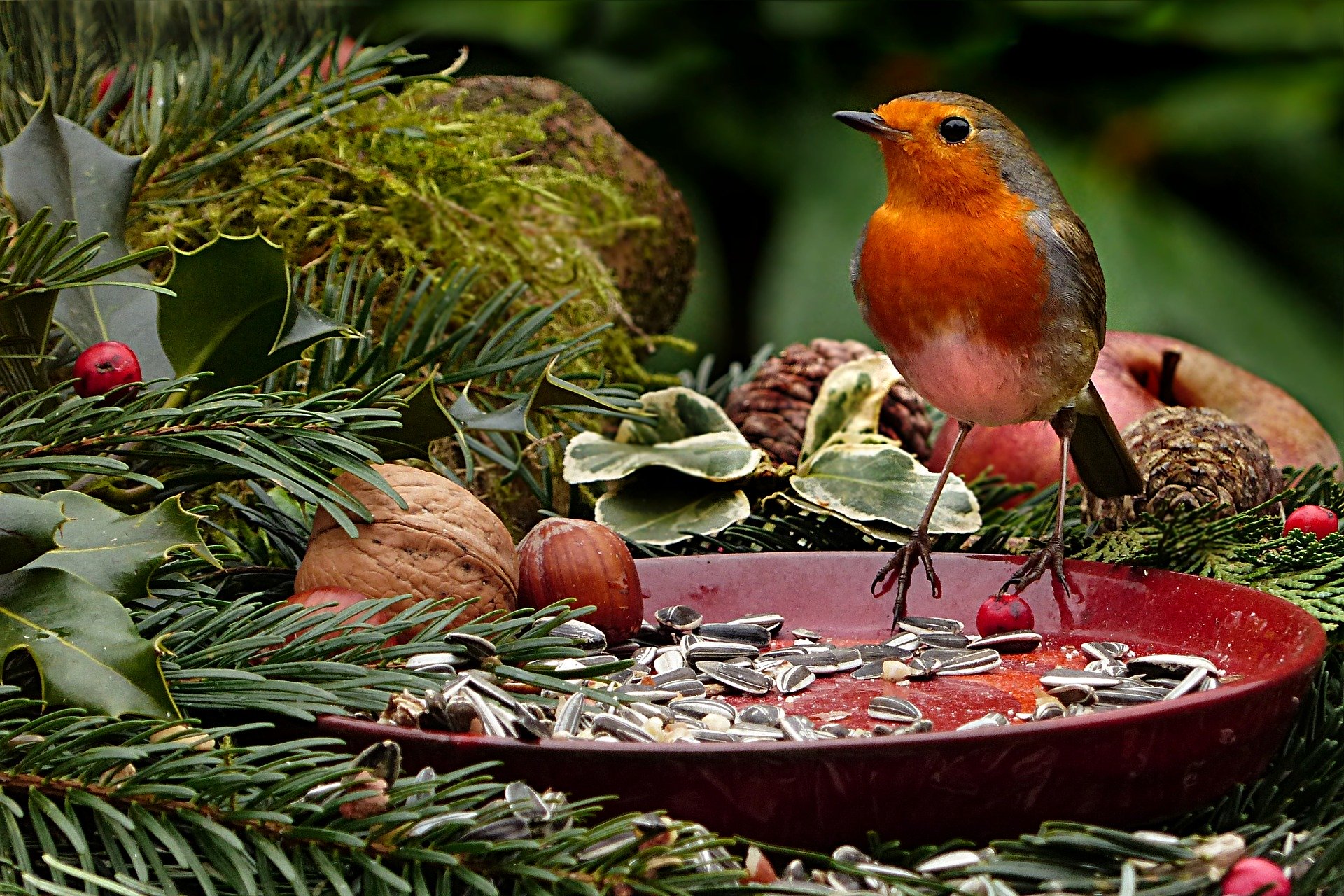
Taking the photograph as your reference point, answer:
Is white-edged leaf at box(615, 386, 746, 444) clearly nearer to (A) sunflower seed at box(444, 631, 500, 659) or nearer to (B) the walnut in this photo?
(B) the walnut

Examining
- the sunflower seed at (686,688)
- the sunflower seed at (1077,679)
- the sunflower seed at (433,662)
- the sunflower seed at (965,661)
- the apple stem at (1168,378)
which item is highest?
the apple stem at (1168,378)

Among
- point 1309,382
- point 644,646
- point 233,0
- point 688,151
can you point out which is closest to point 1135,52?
point 1309,382

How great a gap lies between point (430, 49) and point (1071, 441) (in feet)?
5.04

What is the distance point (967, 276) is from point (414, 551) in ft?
1.87

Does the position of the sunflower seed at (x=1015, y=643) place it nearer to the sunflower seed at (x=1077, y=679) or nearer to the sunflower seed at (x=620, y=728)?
the sunflower seed at (x=1077, y=679)

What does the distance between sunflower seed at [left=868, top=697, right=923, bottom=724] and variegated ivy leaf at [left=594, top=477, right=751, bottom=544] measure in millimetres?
471

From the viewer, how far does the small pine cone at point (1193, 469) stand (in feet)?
4.30

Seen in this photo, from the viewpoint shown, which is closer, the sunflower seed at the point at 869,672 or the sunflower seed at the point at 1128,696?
the sunflower seed at the point at 1128,696

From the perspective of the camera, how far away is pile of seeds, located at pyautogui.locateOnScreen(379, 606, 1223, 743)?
77cm

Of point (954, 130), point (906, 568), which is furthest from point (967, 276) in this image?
point (906, 568)

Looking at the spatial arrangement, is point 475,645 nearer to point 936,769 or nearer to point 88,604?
point 88,604

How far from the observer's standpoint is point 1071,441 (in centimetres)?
132

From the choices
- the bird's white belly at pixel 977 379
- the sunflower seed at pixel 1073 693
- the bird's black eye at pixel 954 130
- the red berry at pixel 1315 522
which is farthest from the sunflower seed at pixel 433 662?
the red berry at pixel 1315 522

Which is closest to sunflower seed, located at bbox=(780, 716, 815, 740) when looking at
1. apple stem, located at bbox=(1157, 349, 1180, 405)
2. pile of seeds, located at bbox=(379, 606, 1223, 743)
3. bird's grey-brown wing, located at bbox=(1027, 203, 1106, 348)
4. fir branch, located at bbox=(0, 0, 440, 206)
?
pile of seeds, located at bbox=(379, 606, 1223, 743)
